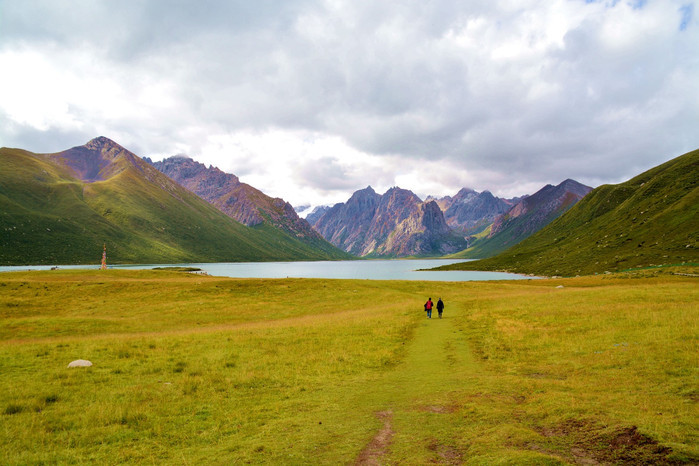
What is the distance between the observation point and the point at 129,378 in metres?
20.2

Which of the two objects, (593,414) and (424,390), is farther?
(424,390)

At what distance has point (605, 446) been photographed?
973 centimetres

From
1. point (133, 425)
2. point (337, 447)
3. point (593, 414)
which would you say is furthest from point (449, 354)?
point (133, 425)

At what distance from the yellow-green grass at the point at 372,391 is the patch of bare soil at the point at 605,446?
0.05 metres

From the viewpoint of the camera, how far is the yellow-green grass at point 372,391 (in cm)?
1082

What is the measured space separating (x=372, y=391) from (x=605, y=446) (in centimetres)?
1030

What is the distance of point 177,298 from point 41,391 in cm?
4579

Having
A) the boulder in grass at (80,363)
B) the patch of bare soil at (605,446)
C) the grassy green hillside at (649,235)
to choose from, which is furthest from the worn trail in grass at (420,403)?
the grassy green hillside at (649,235)

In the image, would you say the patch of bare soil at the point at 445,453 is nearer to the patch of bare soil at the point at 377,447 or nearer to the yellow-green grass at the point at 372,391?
the yellow-green grass at the point at 372,391

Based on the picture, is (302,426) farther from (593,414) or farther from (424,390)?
(593,414)

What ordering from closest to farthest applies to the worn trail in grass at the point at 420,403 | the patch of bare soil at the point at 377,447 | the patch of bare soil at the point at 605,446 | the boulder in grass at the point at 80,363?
the patch of bare soil at the point at 605,446, the patch of bare soil at the point at 377,447, the worn trail in grass at the point at 420,403, the boulder in grass at the point at 80,363

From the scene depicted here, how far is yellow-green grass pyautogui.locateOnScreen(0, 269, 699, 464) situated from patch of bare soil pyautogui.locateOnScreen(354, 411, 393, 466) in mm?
74

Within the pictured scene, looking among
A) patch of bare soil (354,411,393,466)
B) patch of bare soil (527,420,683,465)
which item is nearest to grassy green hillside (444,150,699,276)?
patch of bare soil (527,420,683,465)

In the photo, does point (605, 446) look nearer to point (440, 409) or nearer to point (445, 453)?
point (445, 453)
